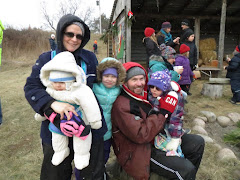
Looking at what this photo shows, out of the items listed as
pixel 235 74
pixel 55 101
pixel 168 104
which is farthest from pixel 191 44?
pixel 55 101

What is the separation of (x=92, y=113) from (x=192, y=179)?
1175 mm

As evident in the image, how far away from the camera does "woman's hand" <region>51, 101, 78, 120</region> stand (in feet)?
4.73

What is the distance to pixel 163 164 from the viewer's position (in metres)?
1.81

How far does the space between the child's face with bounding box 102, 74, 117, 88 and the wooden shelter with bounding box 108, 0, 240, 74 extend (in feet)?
14.2

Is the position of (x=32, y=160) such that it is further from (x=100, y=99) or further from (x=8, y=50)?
(x=8, y=50)

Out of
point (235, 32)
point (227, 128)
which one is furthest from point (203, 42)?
point (227, 128)

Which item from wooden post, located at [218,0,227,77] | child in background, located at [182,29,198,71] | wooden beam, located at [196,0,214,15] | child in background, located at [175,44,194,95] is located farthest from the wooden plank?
wooden beam, located at [196,0,214,15]

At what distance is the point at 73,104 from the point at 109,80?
480 millimetres

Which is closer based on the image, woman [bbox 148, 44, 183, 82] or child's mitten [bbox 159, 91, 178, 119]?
child's mitten [bbox 159, 91, 178, 119]

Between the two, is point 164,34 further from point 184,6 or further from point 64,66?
point 64,66

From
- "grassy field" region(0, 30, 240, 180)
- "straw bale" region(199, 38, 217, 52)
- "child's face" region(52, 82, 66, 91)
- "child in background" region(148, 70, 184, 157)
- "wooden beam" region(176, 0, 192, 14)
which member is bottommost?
"grassy field" region(0, 30, 240, 180)

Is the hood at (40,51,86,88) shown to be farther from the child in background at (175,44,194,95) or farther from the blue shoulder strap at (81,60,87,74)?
the child in background at (175,44,194,95)

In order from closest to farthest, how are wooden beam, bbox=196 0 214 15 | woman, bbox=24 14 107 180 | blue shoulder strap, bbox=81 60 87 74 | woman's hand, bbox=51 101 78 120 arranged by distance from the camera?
woman's hand, bbox=51 101 78 120, woman, bbox=24 14 107 180, blue shoulder strap, bbox=81 60 87 74, wooden beam, bbox=196 0 214 15

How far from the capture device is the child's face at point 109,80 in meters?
1.90
